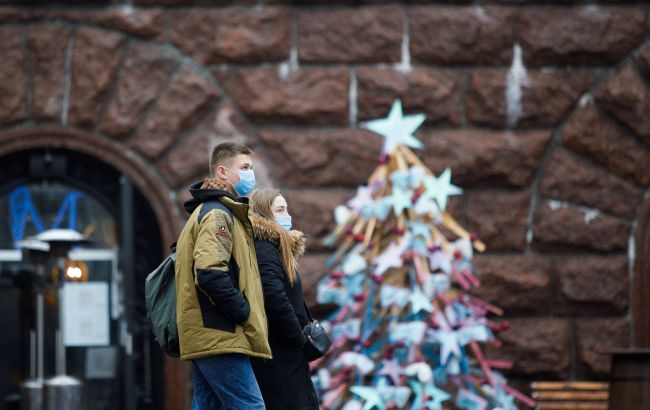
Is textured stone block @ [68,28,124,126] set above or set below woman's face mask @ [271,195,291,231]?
above

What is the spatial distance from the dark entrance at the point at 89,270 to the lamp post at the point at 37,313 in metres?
0.06

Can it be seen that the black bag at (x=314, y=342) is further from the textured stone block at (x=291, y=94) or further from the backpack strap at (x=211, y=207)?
the textured stone block at (x=291, y=94)

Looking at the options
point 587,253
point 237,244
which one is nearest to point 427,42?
point 587,253

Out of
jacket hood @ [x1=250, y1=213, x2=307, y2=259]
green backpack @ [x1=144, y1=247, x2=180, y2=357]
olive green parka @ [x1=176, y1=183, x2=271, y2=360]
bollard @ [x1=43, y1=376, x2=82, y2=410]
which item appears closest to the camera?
olive green parka @ [x1=176, y1=183, x2=271, y2=360]

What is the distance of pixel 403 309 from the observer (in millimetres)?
8062

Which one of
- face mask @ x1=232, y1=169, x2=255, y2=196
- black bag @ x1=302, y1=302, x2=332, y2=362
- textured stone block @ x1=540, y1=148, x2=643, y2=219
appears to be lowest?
black bag @ x1=302, y1=302, x2=332, y2=362

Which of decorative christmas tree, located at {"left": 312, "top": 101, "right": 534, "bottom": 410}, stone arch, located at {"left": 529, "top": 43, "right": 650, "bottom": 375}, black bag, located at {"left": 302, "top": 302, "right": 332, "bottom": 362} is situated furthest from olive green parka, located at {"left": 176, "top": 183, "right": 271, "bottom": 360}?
stone arch, located at {"left": 529, "top": 43, "right": 650, "bottom": 375}

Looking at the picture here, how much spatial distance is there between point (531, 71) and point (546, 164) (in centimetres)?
60

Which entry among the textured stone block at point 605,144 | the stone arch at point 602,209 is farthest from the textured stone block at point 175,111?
the textured stone block at point 605,144

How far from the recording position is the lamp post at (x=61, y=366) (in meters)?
8.34

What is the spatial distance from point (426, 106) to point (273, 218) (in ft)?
9.92

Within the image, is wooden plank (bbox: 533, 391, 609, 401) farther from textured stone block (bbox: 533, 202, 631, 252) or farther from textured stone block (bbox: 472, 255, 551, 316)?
textured stone block (bbox: 533, 202, 631, 252)

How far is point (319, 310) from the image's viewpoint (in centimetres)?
904

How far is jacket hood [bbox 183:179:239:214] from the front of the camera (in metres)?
5.88
